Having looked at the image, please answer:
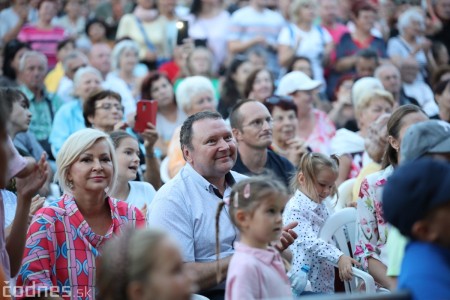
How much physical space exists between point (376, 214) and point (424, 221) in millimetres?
2162

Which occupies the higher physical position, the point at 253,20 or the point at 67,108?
the point at 253,20

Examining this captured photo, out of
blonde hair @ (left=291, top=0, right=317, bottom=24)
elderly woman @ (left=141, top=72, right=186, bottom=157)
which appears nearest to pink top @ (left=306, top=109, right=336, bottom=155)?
elderly woman @ (left=141, top=72, right=186, bottom=157)

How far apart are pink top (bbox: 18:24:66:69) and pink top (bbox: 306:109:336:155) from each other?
4204 millimetres

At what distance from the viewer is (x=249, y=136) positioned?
22.5 ft

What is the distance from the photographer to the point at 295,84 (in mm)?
9430

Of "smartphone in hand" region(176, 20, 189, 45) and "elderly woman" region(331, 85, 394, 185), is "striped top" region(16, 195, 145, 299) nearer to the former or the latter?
"elderly woman" region(331, 85, 394, 185)

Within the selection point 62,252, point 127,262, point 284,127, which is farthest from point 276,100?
point 127,262

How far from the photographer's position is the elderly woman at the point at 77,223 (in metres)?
4.72

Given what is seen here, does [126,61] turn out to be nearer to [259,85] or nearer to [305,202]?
[259,85]

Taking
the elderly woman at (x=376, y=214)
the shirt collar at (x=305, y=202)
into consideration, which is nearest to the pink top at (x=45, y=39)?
the shirt collar at (x=305, y=202)

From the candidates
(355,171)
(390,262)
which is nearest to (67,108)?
(355,171)

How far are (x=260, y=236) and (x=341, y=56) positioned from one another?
26.9ft

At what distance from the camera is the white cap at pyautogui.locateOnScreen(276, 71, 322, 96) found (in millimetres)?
9352

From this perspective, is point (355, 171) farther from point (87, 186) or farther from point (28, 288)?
point (28, 288)
